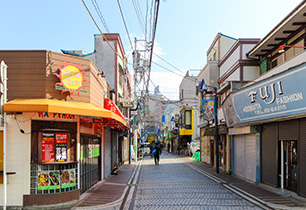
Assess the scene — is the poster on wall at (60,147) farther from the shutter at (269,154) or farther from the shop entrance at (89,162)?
the shutter at (269,154)

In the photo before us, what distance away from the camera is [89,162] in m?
13.4

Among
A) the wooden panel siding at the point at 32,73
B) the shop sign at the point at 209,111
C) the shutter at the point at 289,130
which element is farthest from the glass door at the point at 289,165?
the shop sign at the point at 209,111

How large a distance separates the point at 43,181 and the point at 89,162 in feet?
11.6

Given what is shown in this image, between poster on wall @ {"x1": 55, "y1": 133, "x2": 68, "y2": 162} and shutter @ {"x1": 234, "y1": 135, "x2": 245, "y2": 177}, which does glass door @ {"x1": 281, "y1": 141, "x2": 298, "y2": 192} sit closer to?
shutter @ {"x1": 234, "y1": 135, "x2": 245, "y2": 177}

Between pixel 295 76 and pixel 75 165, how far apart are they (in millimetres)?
7763

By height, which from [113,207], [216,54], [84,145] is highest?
[216,54]

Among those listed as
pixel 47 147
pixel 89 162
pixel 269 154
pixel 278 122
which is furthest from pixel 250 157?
pixel 47 147

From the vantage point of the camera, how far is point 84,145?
12.3 m

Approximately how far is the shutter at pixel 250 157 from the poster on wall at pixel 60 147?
9507mm

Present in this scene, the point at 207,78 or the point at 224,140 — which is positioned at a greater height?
the point at 207,78

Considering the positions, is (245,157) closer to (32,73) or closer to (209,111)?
(209,111)

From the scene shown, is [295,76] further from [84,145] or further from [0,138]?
[0,138]

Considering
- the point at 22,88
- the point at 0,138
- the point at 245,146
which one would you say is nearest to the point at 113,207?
the point at 0,138

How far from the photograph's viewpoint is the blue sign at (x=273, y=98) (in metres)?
9.79
